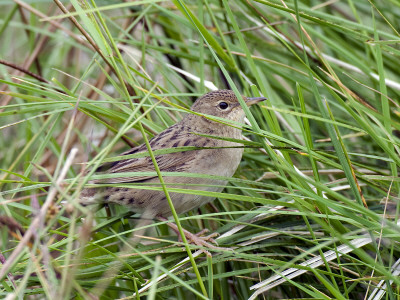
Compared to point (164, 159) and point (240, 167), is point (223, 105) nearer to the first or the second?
point (240, 167)

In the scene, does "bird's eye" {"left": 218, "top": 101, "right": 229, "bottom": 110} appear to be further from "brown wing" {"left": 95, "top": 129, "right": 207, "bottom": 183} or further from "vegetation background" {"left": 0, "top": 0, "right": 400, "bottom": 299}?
"brown wing" {"left": 95, "top": 129, "right": 207, "bottom": 183}

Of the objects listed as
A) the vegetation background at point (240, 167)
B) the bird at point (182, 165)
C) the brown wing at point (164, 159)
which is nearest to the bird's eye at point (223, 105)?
the bird at point (182, 165)

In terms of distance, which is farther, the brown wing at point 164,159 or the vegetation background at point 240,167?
the brown wing at point 164,159

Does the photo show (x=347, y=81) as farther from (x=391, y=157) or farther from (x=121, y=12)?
(x=121, y=12)

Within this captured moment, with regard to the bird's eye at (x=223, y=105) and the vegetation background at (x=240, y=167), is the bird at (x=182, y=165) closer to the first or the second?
the bird's eye at (x=223, y=105)

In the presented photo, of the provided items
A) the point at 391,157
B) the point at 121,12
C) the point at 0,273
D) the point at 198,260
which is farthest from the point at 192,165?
the point at 121,12

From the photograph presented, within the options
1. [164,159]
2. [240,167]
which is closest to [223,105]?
[240,167]
